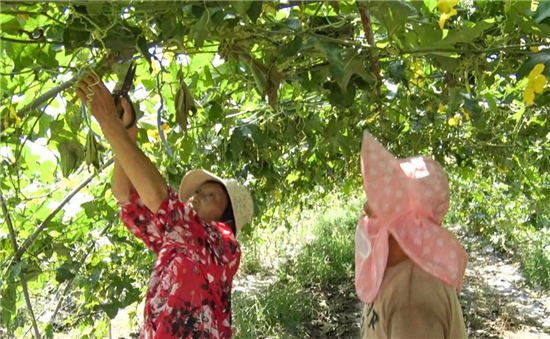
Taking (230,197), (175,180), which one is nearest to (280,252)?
(175,180)

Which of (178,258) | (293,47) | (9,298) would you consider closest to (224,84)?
(178,258)

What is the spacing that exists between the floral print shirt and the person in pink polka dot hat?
0.64 m

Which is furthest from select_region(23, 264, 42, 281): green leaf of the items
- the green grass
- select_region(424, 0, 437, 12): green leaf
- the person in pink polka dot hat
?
the green grass

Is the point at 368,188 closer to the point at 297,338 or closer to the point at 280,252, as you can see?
the point at 297,338

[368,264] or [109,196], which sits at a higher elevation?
[109,196]

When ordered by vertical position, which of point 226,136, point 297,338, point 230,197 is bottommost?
point 297,338

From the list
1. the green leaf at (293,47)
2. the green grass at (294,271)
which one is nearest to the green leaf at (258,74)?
the green leaf at (293,47)

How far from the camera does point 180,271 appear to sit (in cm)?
161

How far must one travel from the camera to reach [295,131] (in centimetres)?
235

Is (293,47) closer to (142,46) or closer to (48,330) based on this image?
(142,46)

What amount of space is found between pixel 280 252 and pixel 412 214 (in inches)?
229

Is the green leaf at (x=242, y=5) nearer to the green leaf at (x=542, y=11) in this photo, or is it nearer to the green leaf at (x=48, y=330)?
the green leaf at (x=542, y=11)

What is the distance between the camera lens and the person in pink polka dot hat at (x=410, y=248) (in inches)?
40.4

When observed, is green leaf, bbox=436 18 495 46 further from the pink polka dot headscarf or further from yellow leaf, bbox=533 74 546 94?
the pink polka dot headscarf
